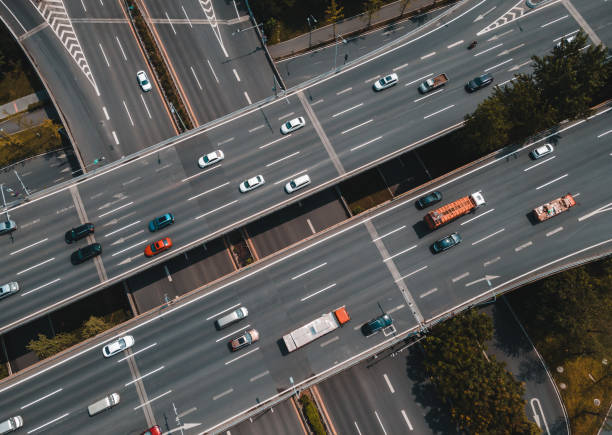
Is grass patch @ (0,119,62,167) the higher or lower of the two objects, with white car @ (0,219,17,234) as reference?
higher

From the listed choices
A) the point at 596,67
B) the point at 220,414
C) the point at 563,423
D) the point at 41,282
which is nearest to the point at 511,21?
the point at 596,67

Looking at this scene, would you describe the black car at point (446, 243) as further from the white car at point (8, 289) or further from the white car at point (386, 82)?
the white car at point (8, 289)

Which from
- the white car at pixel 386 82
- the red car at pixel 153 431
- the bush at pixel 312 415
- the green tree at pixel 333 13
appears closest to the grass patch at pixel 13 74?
the green tree at pixel 333 13

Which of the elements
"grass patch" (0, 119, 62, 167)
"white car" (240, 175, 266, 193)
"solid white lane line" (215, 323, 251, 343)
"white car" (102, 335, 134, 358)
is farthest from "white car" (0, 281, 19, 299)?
"white car" (240, 175, 266, 193)

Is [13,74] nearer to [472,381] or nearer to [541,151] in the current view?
[472,381]

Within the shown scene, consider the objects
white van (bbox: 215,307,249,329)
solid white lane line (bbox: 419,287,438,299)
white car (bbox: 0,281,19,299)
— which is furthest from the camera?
solid white lane line (bbox: 419,287,438,299)

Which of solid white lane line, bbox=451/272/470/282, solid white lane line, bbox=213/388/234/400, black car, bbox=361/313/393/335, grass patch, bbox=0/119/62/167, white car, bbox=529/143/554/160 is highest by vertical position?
grass patch, bbox=0/119/62/167

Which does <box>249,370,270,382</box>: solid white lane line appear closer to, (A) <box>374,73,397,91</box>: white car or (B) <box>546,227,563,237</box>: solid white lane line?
(B) <box>546,227,563,237</box>: solid white lane line

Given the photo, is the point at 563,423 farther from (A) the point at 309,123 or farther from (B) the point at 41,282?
(B) the point at 41,282
